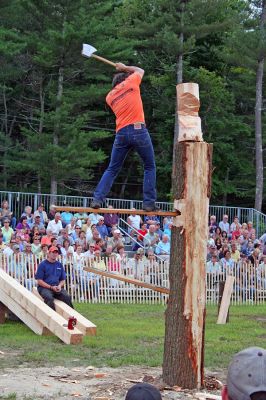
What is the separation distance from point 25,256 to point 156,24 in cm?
1743

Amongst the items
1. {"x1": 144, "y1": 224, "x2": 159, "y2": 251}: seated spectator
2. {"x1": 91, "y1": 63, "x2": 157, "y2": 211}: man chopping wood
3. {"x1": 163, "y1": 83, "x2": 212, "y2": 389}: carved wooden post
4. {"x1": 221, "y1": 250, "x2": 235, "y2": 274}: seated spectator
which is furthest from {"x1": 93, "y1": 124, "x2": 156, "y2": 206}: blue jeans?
{"x1": 144, "y1": 224, "x2": 159, "y2": 251}: seated spectator

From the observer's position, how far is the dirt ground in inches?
299

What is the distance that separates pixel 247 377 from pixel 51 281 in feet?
35.3

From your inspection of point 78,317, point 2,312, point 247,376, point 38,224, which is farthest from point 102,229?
point 247,376

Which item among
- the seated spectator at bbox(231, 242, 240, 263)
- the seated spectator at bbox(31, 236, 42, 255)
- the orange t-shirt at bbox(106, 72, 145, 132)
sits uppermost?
the orange t-shirt at bbox(106, 72, 145, 132)

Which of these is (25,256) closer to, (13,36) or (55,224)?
(55,224)

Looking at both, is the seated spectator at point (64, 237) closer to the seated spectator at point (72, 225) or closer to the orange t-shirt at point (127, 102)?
the seated spectator at point (72, 225)

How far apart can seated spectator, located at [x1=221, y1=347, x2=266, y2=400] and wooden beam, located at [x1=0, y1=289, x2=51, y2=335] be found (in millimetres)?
9254

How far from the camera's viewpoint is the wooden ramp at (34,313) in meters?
10.8

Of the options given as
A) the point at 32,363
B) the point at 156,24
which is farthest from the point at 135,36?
the point at 32,363

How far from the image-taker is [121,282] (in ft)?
57.3

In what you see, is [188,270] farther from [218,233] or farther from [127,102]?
[218,233]

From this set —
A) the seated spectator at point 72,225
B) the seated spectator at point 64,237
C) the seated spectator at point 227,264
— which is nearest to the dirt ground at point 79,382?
the seated spectator at point 64,237

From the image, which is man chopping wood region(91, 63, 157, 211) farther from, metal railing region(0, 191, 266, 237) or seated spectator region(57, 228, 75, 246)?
metal railing region(0, 191, 266, 237)
